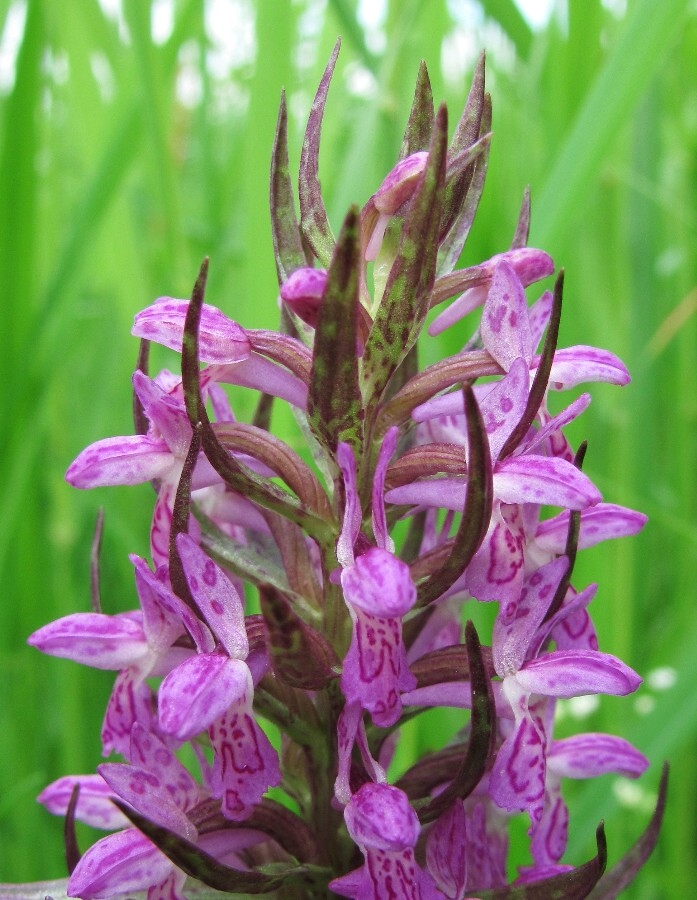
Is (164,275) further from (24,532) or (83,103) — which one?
(24,532)

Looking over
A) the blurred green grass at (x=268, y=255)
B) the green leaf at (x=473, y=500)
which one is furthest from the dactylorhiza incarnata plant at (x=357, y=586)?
the blurred green grass at (x=268, y=255)

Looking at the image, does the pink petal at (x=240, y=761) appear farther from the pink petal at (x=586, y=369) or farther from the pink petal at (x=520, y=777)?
the pink petal at (x=586, y=369)

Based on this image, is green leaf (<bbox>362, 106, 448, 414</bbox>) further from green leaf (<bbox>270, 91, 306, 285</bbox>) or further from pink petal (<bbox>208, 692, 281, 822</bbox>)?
pink petal (<bbox>208, 692, 281, 822</bbox>)

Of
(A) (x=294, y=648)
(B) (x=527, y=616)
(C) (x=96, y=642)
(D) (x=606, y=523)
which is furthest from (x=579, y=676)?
(C) (x=96, y=642)

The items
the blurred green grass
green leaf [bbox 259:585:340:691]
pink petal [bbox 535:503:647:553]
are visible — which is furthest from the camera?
the blurred green grass

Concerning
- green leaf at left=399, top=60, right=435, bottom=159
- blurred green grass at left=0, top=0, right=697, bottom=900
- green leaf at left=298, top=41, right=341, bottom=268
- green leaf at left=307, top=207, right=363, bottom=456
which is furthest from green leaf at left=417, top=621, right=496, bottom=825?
blurred green grass at left=0, top=0, right=697, bottom=900

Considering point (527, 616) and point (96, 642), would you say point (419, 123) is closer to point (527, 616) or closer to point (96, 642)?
point (527, 616)

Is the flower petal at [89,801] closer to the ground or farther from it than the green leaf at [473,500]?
closer to the ground

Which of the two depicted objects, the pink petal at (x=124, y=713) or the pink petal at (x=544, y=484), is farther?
the pink petal at (x=124, y=713)
